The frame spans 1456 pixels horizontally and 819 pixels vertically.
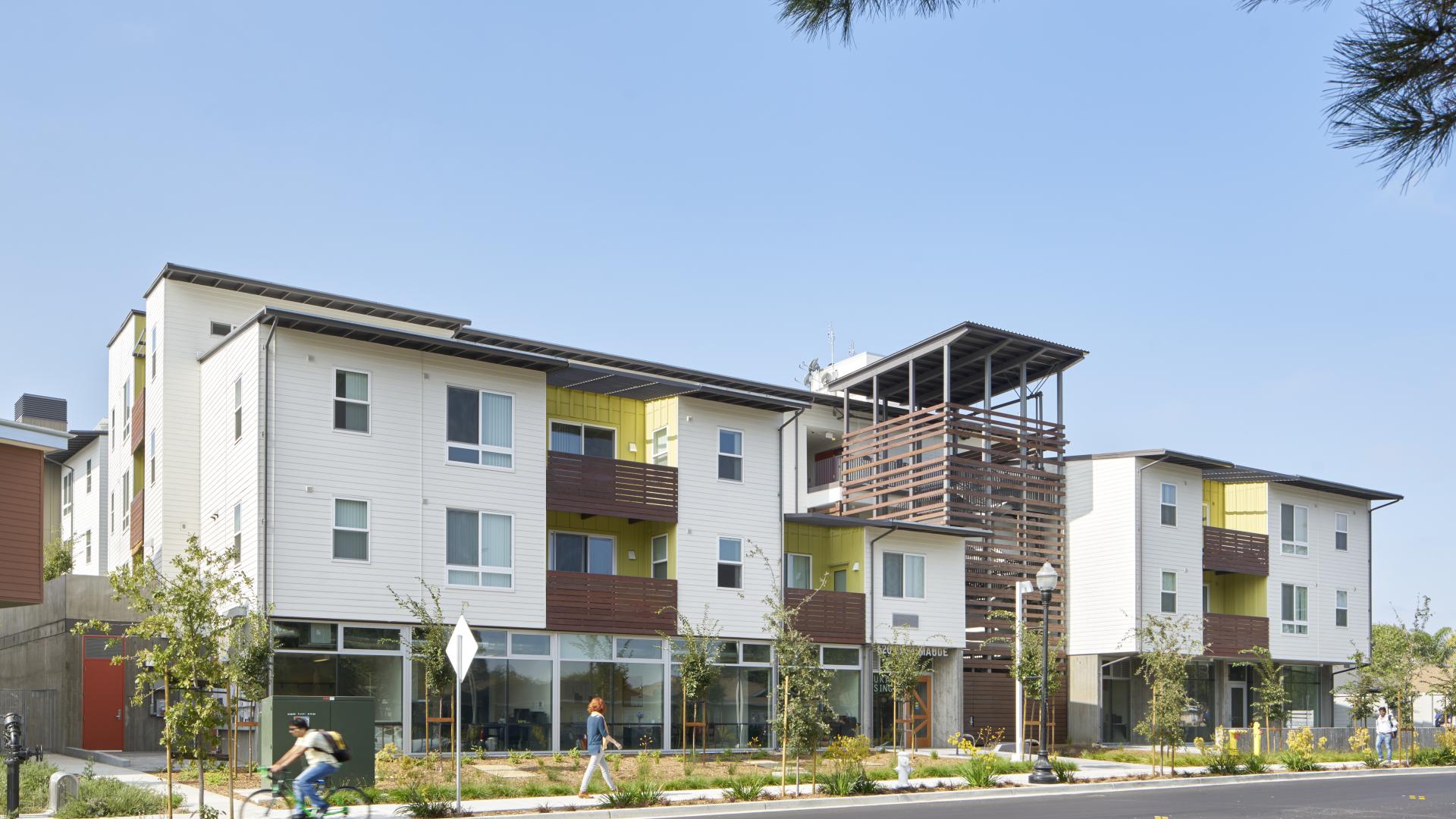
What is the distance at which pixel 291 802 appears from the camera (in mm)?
18516

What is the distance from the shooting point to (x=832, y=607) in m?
36.5

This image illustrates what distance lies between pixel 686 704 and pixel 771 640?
2772 mm

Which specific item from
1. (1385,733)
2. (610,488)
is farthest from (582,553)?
(1385,733)

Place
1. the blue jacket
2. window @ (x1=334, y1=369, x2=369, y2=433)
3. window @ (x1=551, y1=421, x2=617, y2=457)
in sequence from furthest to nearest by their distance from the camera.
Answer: window @ (x1=551, y1=421, x2=617, y2=457) → window @ (x1=334, y1=369, x2=369, y2=433) → the blue jacket

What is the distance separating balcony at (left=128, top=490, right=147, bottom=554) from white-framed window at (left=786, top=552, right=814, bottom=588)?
52.1ft

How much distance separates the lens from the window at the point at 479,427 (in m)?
31.3

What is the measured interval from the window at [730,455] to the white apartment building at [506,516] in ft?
0.30

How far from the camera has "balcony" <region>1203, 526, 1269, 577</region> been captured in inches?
1845

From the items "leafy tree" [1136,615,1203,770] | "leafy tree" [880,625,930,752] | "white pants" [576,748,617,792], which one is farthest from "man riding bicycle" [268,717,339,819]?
"leafy tree" [1136,615,1203,770]

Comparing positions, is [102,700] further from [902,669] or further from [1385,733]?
[1385,733]

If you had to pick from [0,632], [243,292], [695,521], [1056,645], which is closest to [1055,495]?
[1056,645]

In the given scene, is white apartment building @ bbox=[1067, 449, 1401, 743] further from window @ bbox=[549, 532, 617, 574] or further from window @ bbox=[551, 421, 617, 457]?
window @ bbox=[551, 421, 617, 457]

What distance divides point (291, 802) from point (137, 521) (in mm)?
19893

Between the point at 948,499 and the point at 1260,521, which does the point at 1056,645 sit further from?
the point at 1260,521
